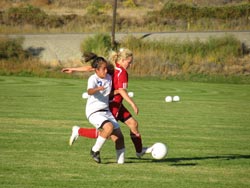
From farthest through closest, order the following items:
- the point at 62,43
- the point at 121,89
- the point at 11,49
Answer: the point at 62,43 → the point at 11,49 → the point at 121,89

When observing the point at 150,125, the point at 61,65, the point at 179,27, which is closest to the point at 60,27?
the point at 179,27

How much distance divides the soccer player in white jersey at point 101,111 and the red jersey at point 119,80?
0.16 meters

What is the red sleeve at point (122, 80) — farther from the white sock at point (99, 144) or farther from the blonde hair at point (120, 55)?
the white sock at point (99, 144)

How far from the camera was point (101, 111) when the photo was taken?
34.3ft

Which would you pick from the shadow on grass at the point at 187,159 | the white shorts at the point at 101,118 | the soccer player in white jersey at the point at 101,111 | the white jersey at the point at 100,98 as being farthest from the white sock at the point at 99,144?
the shadow on grass at the point at 187,159

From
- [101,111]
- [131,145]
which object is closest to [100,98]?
[101,111]

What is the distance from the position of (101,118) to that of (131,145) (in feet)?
8.64

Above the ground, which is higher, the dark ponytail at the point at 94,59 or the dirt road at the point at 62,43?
the dark ponytail at the point at 94,59

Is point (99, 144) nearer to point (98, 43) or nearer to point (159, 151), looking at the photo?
point (159, 151)

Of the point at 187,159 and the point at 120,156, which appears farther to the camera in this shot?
the point at 187,159

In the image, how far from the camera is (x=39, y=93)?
25.3 m

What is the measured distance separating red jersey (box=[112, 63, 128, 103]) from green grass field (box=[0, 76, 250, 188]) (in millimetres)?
948

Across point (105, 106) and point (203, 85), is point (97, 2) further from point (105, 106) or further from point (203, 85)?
point (105, 106)

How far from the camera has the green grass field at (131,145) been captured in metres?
8.95
